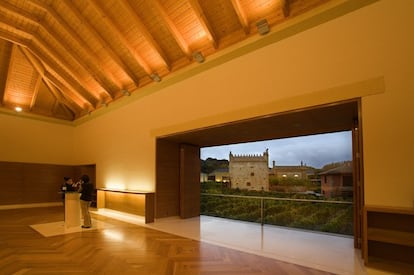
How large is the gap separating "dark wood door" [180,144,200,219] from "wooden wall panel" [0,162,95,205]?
5127 millimetres

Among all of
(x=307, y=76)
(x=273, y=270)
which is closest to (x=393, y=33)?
(x=307, y=76)

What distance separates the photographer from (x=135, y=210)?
733 cm

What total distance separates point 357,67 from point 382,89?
1.61 feet

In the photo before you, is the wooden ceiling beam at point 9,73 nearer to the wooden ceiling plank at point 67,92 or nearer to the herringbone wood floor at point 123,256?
the wooden ceiling plank at point 67,92

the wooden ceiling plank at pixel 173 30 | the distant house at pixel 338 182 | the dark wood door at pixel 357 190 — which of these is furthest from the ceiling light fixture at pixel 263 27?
the distant house at pixel 338 182

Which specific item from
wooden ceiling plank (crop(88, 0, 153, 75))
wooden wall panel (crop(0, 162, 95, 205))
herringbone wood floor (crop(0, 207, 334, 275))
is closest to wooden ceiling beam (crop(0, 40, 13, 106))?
wooden wall panel (crop(0, 162, 95, 205))

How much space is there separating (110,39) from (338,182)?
279 inches

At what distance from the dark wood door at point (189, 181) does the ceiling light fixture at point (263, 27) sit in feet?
13.4

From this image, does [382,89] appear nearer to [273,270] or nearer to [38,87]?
[273,270]

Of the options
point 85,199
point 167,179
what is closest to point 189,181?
point 167,179

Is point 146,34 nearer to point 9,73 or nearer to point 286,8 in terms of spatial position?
point 286,8

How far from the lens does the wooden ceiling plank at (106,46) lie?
6.11 m

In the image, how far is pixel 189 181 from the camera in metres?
7.61

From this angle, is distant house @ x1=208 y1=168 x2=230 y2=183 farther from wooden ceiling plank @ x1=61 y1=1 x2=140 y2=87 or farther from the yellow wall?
the yellow wall
